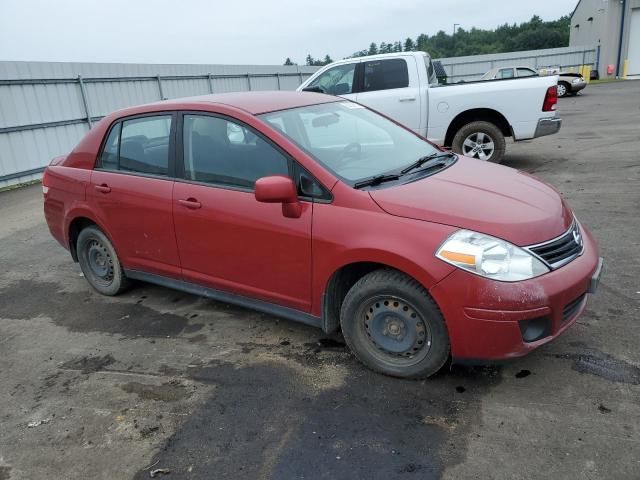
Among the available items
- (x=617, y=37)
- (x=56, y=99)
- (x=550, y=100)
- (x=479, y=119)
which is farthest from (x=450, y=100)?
(x=617, y=37)

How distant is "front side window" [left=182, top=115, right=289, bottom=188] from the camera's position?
348 centimetres

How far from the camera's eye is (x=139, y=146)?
4273 mm

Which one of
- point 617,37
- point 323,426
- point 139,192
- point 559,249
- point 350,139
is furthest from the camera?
point 617,37

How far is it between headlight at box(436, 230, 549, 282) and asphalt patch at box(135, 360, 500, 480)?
2.50 ft

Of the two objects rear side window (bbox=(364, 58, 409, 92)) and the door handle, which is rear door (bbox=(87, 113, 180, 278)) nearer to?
the door handle

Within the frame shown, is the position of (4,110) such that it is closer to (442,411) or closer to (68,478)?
(68,478)

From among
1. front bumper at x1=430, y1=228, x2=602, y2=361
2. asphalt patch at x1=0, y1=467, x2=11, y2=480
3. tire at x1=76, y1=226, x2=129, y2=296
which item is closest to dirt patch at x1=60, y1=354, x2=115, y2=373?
asphalt patch at x1=0, y1=467, x2=11, y2=480

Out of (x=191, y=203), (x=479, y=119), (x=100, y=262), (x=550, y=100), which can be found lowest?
(x=100, y=262)

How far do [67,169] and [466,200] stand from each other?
359cm

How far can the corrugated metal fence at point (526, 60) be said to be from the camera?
3491 cm

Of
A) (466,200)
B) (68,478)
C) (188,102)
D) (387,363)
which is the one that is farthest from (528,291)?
(188,102)

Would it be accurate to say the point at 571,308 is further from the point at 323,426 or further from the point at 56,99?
the point at 56,99

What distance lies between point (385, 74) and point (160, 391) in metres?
6.84

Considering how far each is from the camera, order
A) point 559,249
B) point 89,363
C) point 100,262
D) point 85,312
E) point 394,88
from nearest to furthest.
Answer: point 559,249
point 89,363
point 85,312
point 100,262
point 394,88
